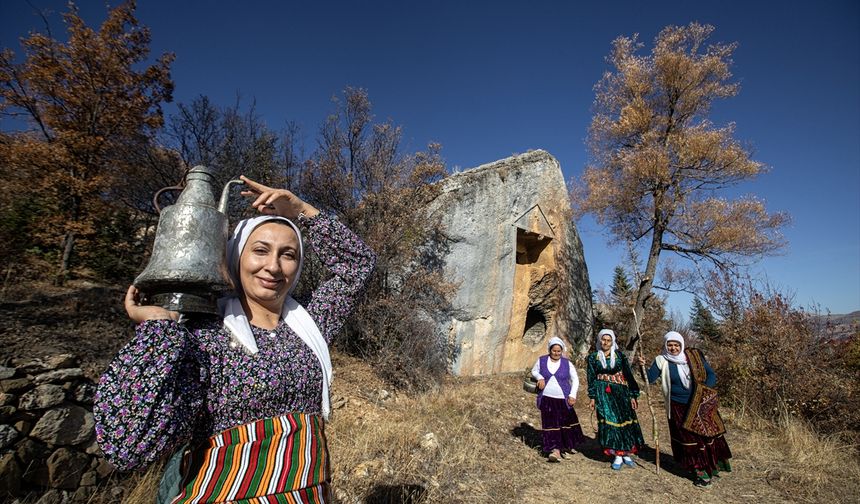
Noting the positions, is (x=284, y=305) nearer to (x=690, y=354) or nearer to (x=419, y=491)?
(x=419, y=491)

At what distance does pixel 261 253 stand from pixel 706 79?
40.4ft

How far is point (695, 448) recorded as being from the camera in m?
4.53

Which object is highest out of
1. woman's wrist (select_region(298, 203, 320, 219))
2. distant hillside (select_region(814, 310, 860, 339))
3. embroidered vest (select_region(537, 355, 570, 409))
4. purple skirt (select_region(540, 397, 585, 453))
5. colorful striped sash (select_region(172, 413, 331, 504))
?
distant hillside (select_region(814, 310, 860, 339))

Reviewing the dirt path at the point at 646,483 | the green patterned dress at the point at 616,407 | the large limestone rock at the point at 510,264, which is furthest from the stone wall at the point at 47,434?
the large limestone rock at the point at 510,264

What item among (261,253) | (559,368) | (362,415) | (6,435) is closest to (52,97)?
(6,435)

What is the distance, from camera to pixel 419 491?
3498 mm

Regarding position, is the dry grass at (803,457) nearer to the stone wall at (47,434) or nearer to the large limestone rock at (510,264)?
the large limestone rock at (510,264)

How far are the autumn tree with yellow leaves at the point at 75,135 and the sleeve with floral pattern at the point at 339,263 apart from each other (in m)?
7.16

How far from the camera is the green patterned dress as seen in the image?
5.05m

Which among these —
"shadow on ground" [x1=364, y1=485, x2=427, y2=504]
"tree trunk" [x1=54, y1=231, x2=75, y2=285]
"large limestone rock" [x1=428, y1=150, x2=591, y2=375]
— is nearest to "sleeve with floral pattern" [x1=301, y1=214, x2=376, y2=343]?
"shadow on ground" [x1=364, y1=485, x2=427, y2=504]

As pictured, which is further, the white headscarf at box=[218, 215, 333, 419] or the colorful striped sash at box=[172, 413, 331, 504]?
the white headscarf at box=[218, 215, 333, 419]

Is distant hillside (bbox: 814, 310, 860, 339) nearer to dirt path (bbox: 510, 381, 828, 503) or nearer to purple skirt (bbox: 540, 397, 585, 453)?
dirt path (bbox: 510, 381, 828, 503)

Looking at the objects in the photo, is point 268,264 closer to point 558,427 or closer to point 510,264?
point 558,427

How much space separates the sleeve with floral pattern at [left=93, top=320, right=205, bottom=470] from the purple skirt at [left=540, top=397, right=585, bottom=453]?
5078mm
